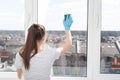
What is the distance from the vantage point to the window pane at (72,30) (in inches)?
119

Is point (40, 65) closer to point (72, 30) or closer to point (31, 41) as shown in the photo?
point (31, 41)

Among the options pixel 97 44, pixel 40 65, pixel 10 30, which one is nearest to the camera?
pixel 40 65

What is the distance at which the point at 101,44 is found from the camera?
9.95ft

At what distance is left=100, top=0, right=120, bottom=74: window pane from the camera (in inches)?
118

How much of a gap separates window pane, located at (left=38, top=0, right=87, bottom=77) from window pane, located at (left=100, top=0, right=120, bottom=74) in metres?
0.24

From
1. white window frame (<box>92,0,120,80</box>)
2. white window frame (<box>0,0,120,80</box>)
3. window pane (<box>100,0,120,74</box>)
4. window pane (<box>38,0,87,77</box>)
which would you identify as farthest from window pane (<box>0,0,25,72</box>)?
window pane (<box>100,0,120,74</box>)

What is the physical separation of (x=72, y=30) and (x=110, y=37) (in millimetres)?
490

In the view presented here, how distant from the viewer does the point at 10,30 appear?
10.2ft

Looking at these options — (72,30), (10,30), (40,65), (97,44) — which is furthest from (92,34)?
(40,65)

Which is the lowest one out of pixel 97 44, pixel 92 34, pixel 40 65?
pixel 40 65

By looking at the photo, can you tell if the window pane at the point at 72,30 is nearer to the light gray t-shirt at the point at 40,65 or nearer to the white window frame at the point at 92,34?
the white window frame at the point at 92,34

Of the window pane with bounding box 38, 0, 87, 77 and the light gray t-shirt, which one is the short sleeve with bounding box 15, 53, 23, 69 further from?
the window pane with bounding box 38, 0, 87, 77

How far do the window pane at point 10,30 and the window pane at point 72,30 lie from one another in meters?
0.28

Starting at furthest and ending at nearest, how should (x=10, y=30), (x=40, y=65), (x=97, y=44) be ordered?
(x=10, y=30) → (x=97, y=44) → (x=40, y=65)
